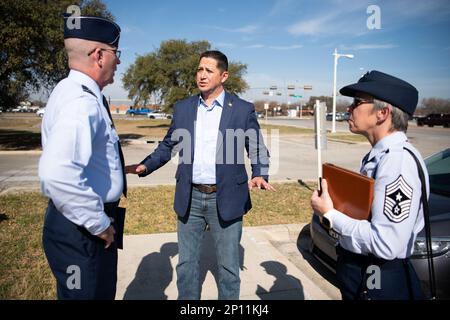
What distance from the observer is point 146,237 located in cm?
494

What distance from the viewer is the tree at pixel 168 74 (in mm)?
32987

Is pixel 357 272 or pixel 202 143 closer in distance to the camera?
pixel 357 272

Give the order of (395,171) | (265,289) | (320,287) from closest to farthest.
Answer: (395,171) < (265,289) < (320,287)

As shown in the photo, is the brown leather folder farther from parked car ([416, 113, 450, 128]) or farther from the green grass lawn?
parked car ([416, 113, 450, 128])

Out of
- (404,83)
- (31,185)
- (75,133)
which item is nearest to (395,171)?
(404,83)

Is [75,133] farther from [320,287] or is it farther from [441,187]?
[441,187]

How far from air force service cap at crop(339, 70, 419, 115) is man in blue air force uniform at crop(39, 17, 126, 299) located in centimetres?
140

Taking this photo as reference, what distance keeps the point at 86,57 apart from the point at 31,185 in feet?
25.0

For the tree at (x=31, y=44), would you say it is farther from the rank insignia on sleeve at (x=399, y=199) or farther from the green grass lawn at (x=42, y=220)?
the rank insignia on sleeve at (x=399, y=199)

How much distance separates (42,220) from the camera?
18.1 ft

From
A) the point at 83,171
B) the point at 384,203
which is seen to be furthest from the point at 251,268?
the point at 83,171

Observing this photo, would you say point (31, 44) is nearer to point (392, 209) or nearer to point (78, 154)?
point (78, 154)

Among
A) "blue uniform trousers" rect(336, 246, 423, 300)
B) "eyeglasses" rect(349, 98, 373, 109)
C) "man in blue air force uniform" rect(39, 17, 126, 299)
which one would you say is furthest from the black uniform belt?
"eyeglasses" rect(349, 98, 373, 109)

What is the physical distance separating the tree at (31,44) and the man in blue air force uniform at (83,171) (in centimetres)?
1326
